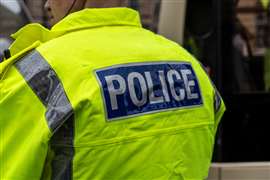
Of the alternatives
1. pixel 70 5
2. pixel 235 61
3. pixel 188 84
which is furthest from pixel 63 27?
pixel 235 61

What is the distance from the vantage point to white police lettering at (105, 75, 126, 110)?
57.2 inches

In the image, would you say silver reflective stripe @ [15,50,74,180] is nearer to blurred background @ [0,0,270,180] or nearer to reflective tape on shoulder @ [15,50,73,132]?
reflective tape on shoulder @ [15,50,73,132]

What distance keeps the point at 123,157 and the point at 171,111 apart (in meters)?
0.19

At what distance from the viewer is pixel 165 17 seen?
3.55 m

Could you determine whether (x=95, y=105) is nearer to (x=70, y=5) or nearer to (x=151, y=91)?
(x=151, y=91)

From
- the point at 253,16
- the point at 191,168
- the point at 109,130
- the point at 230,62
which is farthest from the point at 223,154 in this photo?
the point at 109,130

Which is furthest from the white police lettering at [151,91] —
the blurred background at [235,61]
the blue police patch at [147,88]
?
the blurred background at [235,61]

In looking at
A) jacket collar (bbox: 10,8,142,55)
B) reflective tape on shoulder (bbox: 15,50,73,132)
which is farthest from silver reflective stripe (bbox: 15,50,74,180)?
jacket collar (bbox: 10,8,142,55)

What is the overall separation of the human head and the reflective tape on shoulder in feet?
0.69

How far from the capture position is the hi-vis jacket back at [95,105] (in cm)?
141

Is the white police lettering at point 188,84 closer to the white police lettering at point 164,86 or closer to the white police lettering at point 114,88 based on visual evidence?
the white police lettering at point 164,86

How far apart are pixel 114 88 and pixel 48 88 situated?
15 cm

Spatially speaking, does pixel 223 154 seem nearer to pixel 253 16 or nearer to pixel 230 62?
pixel 230 62

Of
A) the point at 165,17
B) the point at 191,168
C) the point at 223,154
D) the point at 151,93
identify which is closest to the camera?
the point at 151,93
